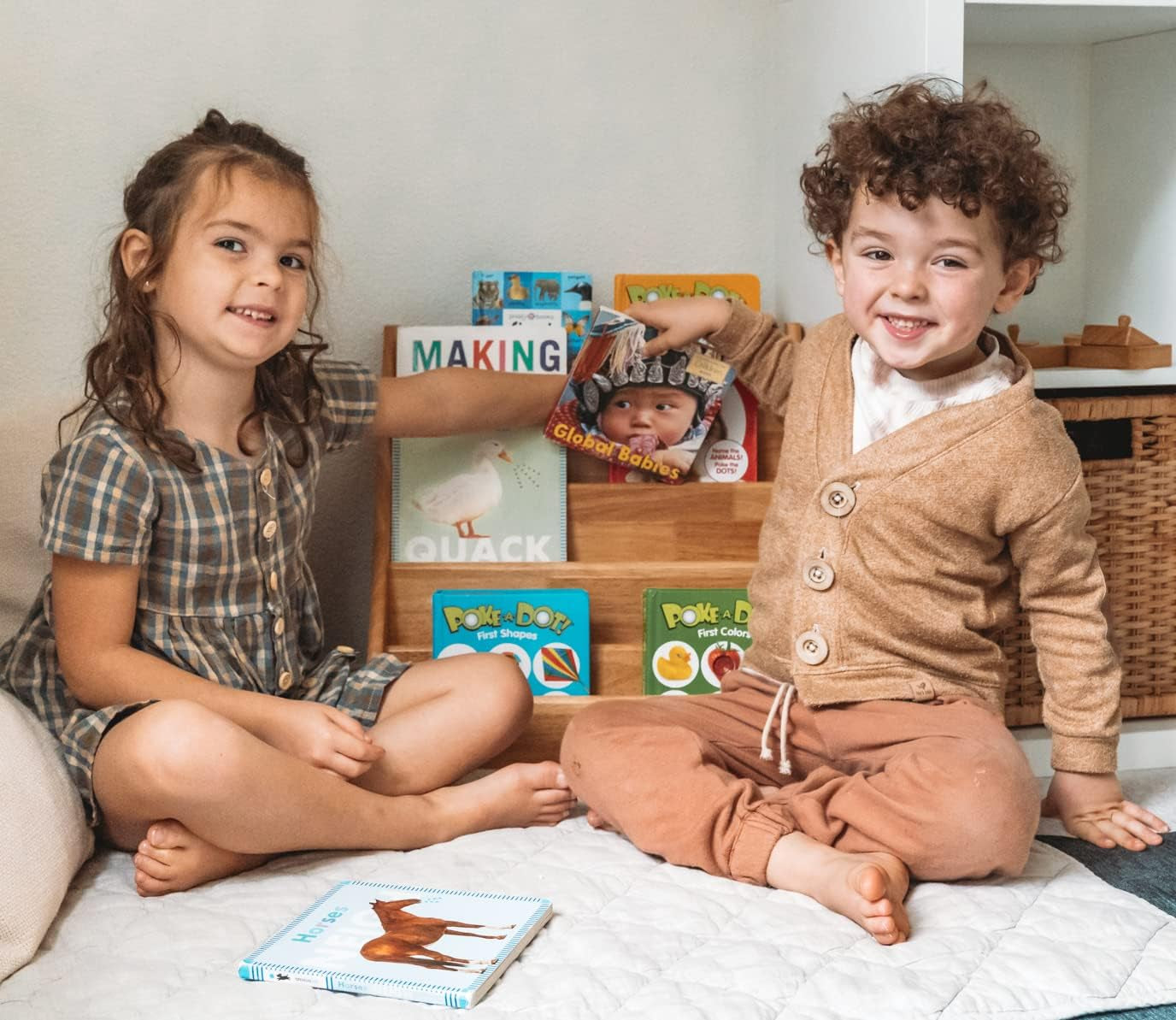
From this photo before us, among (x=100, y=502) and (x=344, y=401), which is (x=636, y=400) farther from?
(x=100, y=502)

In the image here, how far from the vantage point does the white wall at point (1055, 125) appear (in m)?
1.49

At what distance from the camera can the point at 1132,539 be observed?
1.31m

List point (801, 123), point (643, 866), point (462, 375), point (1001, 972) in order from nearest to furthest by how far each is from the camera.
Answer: point (1001, 972) < point (643, 866) < point (462, 375) < point (801, 123)

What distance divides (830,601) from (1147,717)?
46 cm

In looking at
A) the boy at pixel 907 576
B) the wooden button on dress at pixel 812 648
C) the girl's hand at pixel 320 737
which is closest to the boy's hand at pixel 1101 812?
the boy at pixel 907 576

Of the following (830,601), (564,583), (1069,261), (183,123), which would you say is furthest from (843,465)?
(183,123)

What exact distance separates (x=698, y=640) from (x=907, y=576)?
318mm

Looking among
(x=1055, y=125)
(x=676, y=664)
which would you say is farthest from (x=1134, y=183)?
(x=676, y=664)

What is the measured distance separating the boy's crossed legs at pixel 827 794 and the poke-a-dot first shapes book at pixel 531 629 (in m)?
0.19

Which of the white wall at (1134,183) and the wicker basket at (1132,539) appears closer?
the wicker basket at (1132,539)

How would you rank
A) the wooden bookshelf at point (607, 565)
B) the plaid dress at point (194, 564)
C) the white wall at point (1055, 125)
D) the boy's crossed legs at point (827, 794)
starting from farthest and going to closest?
the white wall at point (1055, 125), the wooden bookshelf at point (607, 565), the plaid dress at point (194, 564), the boy's crossed legs at point (827, 794)

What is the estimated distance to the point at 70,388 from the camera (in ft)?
4.58

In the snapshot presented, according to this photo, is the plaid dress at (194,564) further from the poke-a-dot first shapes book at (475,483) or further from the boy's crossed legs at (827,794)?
the boy's crossed legs at (827,794)

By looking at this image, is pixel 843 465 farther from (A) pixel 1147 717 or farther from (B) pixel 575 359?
(A) pixel 1147 717
